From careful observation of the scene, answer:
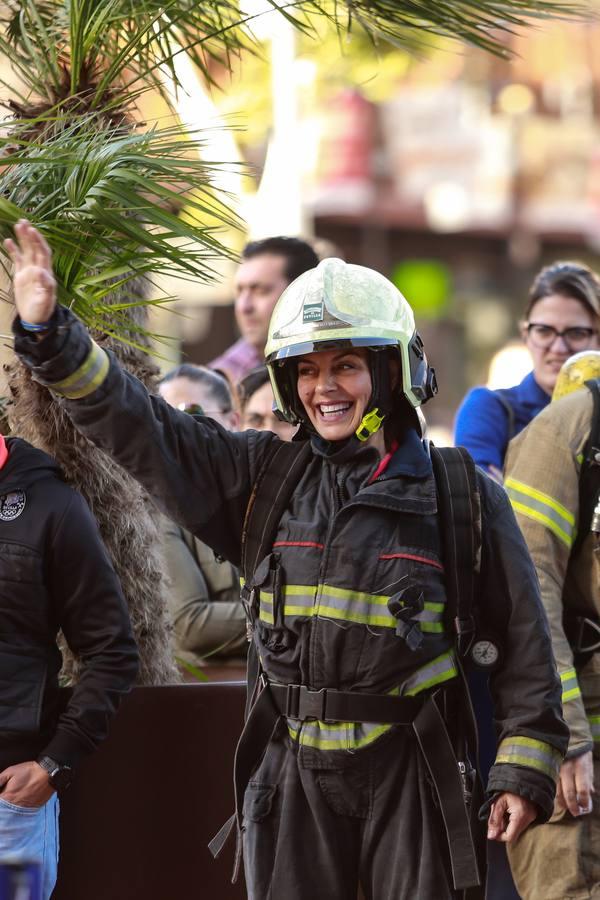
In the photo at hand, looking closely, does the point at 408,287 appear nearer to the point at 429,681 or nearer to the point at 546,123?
the point at 546,123

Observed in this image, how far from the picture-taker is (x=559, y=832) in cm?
368

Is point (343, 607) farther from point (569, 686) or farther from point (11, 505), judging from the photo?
point (11, 505)

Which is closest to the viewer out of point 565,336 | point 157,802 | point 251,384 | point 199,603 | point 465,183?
point 157,802

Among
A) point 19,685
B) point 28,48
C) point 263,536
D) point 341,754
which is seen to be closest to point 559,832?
point 341,754

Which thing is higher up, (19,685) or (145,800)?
(19,685)

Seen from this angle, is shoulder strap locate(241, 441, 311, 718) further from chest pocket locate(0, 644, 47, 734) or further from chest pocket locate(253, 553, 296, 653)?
chest pocket locate(0, 644, 47, 734)

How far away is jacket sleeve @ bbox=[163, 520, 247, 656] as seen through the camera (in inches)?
187

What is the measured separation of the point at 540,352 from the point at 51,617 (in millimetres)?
2147

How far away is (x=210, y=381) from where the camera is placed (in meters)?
5.25

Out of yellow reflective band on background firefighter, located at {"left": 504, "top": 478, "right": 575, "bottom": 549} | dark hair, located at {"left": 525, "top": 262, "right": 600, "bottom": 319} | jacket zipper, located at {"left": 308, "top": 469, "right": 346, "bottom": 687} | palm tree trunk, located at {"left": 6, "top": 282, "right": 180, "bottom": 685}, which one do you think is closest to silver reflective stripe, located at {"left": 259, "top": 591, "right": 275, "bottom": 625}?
jacket zipper, located at {"left": 308, "top": 469, "right": 346, "bottom": 687}

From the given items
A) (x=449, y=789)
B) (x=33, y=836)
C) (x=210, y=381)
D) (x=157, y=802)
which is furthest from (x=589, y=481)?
(x=210, y=381)

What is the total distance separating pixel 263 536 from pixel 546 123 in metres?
20.6

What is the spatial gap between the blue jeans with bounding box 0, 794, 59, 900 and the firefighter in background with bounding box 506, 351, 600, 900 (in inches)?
48.3

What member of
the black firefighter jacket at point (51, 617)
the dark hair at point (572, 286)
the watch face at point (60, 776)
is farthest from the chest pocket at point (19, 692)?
the dark hair at point (572, 286)
